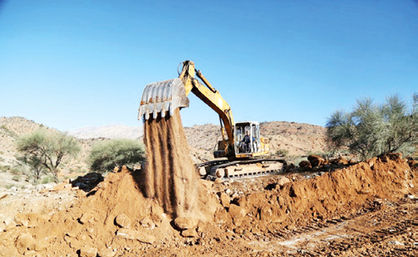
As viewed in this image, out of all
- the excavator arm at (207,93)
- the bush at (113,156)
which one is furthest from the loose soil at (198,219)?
the bush at (113,156)

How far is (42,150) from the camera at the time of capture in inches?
706

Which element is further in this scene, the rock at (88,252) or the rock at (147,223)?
the rock at (147,223)

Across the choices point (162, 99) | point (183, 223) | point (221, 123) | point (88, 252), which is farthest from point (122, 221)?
point (221, 123)

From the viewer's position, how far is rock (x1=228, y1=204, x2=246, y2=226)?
7.36m

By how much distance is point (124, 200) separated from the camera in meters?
7.29

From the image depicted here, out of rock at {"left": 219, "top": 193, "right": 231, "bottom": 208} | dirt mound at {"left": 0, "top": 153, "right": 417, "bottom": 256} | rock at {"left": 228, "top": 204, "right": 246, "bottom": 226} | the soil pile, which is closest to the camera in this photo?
dirt mound at {"left": 0, "top": 153, "right": 417, "bottom": 256}

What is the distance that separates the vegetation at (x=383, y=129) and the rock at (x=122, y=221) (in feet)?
47.2

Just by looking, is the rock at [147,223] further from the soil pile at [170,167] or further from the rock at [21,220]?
the rock at [21,220]

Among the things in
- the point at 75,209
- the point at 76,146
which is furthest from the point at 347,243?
the point at 76,146

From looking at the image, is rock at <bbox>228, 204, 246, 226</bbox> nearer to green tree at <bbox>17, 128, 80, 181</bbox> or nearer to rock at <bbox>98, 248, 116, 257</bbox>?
rock at <bbox>98, 248, 116, 257</bbox>

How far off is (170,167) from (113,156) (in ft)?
45.5

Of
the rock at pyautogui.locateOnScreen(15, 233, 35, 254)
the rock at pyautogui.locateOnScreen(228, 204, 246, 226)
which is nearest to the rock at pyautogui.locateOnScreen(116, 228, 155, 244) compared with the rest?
the rock at pyautogui.locateOnScreen(15, 233, 35, 254)

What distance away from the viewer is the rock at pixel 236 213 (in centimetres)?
736

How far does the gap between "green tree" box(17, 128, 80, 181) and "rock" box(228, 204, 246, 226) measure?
46.9 feet
